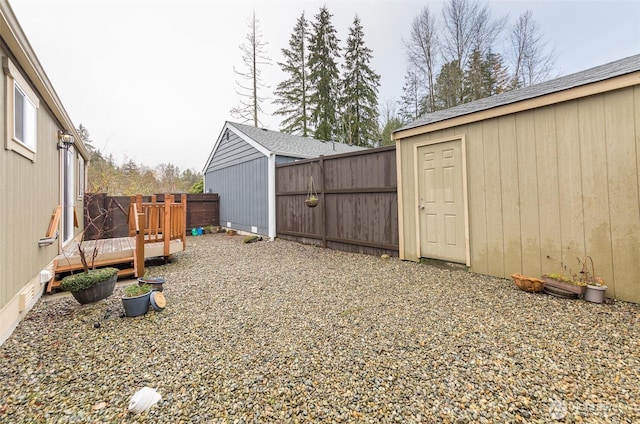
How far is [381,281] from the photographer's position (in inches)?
147

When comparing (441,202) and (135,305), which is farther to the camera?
(441,202)

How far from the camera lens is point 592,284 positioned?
9.51ft

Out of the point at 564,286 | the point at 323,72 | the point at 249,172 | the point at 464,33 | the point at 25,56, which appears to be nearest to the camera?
the point at 25,56

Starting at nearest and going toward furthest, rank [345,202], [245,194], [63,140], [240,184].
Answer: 1. [63,140]
2. [345,202]
3. [245,194]
4. [240,184]

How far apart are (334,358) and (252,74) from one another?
1633cm

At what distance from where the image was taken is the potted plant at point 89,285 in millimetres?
2756

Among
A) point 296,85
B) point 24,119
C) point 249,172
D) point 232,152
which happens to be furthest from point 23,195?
point 296,85

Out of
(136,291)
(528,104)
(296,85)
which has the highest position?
Result: (296,85)

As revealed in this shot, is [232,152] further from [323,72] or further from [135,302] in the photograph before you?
[323,72]

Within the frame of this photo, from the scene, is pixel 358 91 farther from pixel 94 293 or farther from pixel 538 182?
pixel 94 293

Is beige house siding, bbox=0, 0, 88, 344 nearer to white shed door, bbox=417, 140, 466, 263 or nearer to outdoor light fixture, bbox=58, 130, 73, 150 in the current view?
outdoor light fixture, bbox=58, 130, 73, 150

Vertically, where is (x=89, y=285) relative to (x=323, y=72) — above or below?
below

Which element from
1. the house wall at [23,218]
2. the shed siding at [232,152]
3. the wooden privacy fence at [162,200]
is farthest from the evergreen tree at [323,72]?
the house wall at [23,218]

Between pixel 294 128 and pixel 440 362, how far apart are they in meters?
15.6
